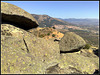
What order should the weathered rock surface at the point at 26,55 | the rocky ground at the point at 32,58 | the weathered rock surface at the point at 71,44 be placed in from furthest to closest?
the weathered rock surface at the point at 71,44 < the rocky ground at the point at 32,58 < the weathered rock surface at the point at 26,55

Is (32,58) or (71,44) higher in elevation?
(71,44)

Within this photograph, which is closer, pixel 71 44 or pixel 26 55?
pixel 26 55

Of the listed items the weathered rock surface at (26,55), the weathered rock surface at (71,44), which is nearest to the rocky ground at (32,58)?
the weathered rock surface at (26,55)

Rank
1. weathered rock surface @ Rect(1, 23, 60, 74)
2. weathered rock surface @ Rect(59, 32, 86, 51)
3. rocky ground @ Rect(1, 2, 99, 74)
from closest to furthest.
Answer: weathered rock surface @ Rect(1, 23, 60, 74)
rocky ground @ Rect(1, 2, 99, 74)
weathered rock surface @ Rect(59, 32, 86, 51)

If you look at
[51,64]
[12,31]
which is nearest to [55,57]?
[51,64]

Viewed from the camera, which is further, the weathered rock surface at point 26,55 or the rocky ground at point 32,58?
the rocky ground at point 32,58

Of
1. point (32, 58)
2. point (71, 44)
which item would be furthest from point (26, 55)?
point (71, 44)

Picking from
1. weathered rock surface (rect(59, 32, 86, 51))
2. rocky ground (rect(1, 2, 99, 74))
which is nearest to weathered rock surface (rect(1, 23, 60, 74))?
rocky ground (rect(1, 2, 99, 74))

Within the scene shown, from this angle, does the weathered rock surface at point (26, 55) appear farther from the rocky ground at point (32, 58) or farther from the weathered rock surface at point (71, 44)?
the weathered rock surface at point (71, 44)

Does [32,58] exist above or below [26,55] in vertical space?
below

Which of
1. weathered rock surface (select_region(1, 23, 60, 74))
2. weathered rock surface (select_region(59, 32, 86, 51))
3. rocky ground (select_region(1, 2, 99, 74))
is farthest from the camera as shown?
weathered rock surface (select_region(59, 32, 86, 51))

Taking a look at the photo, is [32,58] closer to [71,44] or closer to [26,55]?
[26,55]

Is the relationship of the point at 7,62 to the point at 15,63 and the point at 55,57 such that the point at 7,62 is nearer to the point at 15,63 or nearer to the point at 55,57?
the point at 15,63

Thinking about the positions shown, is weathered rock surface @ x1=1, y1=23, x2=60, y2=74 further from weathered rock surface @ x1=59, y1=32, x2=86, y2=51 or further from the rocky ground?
weathered rock surface @ x1=59, y1=32, x2=86, y2=51
